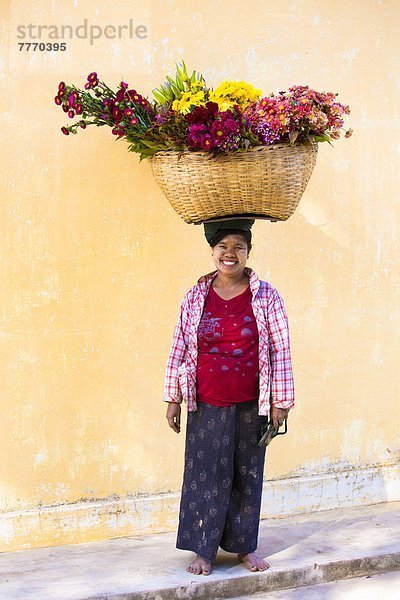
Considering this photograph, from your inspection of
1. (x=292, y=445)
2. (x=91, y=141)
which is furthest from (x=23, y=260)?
(x=292, y=445)

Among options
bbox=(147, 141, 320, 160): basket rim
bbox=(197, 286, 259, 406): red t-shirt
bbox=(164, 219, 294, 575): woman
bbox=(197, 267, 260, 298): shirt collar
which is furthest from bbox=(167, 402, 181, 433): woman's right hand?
bbox=(147, 141, 320, 160): basket rim

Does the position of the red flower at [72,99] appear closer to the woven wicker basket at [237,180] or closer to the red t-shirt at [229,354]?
the woven wicker basket at [237,180]

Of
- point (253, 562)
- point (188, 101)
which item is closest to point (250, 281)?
point (188, 101)

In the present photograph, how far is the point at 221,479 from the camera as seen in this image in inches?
199

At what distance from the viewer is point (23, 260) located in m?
5.38

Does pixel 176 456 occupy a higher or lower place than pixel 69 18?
lower

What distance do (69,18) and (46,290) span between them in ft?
4.62

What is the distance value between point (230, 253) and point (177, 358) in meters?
0.59

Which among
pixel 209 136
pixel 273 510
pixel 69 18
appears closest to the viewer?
pixel 209 136

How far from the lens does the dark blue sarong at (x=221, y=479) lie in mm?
5027

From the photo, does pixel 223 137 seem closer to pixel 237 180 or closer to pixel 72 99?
pixel 237 180

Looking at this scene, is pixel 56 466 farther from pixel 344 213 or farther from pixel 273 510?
pixel 344 213

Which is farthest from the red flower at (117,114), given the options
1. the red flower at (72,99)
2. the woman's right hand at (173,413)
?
the woman's right hand at (173,413)

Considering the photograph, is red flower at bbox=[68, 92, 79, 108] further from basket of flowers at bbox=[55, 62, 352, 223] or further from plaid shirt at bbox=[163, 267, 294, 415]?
plaid shirt at bbox=[163, 267, 294, 415]
